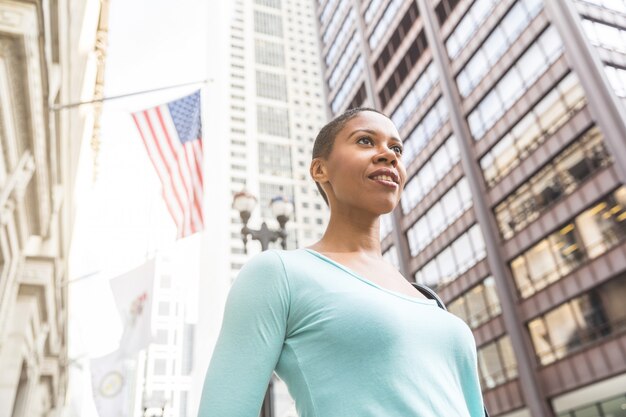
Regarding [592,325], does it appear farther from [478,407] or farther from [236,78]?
[236,78]

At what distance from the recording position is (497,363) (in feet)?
88.8

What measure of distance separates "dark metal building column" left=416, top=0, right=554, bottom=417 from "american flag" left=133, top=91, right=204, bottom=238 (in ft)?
67.5

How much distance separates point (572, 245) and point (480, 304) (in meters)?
7.30

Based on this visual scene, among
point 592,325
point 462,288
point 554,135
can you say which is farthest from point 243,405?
point 462,288

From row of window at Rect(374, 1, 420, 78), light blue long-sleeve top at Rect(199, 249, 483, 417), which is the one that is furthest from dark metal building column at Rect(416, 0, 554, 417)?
light blue long-sleeve top at Rect(199, 249, 483, 417)

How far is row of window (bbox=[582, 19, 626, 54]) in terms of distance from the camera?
23844 millimetres

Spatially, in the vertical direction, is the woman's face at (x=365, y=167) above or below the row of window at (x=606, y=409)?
below

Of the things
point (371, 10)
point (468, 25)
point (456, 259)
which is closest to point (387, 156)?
point (456, 259)

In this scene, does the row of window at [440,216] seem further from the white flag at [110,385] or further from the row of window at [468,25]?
the white flag at [110,385]

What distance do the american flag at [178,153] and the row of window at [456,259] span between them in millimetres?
22938

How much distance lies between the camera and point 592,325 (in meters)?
21.8

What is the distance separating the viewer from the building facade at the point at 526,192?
21.6 m

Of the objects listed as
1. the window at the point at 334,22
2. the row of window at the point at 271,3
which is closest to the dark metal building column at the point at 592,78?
the window at the point at 334,22

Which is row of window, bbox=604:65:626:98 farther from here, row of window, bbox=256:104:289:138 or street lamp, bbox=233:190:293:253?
row of window, bbox=256:104:289:138
